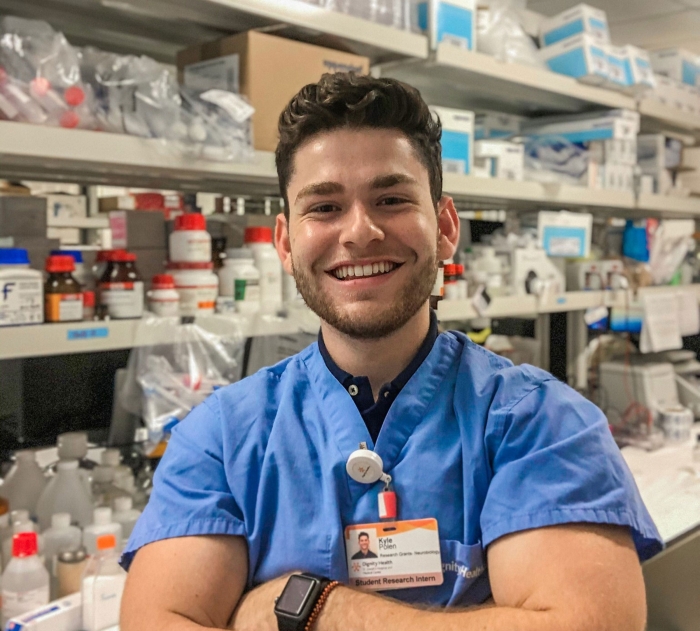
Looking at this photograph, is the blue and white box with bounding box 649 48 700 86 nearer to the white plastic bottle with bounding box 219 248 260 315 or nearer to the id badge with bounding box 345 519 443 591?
the white plastic bottle with bounding box 219 248 260 315

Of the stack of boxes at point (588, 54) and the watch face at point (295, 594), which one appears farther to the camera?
the stack of boxes at point (588, 54)

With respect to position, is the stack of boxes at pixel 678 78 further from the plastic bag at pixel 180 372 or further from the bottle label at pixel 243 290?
the plastic bag at pixel 180 372

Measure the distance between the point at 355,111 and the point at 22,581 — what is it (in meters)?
1.08

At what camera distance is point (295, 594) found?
0.95 m

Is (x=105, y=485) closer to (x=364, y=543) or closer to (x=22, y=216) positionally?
(x=22, y=216)

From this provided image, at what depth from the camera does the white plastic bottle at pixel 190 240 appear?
5.65 feet

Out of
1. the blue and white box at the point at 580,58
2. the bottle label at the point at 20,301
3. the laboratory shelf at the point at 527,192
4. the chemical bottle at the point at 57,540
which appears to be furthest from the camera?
the blue and white box at the point at 580,58

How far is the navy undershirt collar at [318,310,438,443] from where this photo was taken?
1.13 meters

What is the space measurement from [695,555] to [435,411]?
53.0 inches

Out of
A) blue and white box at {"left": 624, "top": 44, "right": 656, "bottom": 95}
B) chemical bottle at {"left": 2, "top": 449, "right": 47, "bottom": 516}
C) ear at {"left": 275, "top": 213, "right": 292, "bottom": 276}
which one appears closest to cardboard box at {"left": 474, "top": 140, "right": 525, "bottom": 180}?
blue and white box at {"left": 624, "top": 44, "right": 656, "bottom": 95}

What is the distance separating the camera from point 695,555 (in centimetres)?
199

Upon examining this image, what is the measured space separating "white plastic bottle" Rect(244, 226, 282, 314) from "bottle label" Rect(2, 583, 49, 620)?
0.83m

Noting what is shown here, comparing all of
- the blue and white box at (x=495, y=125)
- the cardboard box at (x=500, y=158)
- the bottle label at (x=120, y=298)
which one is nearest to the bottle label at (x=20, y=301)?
the bottle label at (x=120, y=298)

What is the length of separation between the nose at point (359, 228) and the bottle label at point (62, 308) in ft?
2.24
